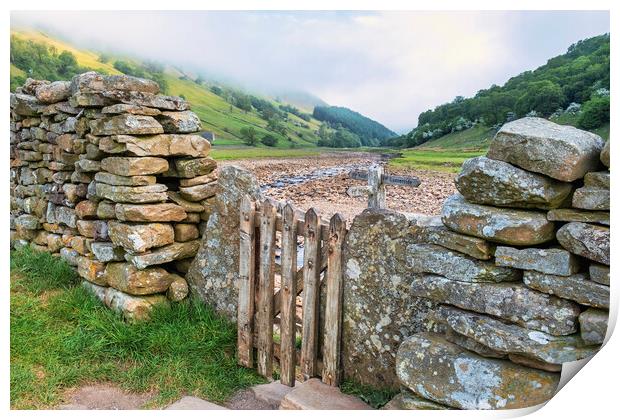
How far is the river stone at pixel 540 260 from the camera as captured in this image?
2.93 m

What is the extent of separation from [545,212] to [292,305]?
2.06m

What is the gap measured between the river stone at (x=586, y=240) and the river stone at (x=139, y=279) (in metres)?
3.50

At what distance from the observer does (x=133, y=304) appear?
511cm

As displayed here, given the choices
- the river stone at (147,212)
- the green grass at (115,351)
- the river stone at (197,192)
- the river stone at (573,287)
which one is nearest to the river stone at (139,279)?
the green grass at (115,351)

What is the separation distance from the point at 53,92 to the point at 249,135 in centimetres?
216

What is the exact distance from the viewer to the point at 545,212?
10.00ft

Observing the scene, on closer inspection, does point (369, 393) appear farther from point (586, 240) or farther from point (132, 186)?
point (132, 186)

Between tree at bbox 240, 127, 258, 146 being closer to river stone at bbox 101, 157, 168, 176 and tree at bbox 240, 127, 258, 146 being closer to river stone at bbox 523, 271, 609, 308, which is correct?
river stone at bbox 101, 157, 168, 176

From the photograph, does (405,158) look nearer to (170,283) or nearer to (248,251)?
(248,251)

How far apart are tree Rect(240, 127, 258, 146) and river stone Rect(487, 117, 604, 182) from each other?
119 inches

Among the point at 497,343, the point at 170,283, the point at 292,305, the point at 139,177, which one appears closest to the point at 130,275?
the point at 170,283

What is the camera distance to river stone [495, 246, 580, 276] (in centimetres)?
293

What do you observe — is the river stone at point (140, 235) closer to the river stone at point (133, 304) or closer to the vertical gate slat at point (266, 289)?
the river stone at point (133, 304)

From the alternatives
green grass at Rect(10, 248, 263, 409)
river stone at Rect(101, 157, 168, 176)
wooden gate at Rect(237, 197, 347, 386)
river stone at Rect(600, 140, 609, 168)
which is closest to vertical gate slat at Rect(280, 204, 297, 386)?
wooden gate at Rect(237, 197, 347, 386)
